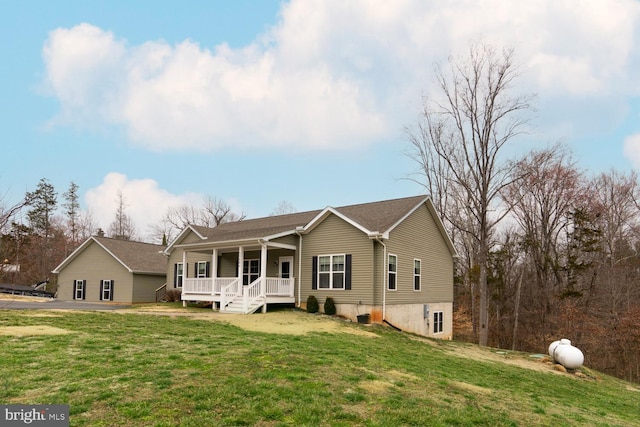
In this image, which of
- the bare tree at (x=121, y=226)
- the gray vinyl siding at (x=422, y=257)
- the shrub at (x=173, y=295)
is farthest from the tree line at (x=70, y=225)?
the gray vinyl siding at (x=422, y=257)

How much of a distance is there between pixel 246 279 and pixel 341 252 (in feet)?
21.0

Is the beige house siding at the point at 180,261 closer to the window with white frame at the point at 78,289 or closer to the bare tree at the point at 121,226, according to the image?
the window with white frame at the point at 78,289

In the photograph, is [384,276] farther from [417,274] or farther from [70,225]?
[70,225]

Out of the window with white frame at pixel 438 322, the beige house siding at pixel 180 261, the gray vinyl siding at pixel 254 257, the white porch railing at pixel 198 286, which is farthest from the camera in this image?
the beige house siding at pixel 180 261

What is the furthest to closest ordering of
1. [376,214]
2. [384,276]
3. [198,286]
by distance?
[198,286]
[376,214]
[384,276]

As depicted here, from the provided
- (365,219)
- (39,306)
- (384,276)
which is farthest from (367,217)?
(39,306)

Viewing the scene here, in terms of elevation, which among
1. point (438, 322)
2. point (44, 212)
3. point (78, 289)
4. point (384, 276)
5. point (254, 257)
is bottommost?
point (438, 322)

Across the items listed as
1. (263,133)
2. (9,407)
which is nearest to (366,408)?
(9,407)

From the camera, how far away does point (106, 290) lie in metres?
29.8

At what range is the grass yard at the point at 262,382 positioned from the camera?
5840mm

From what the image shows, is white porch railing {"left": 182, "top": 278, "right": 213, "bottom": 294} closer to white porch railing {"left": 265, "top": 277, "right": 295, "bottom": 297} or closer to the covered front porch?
the covered front porch

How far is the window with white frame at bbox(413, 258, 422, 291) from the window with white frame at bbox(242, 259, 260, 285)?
25.0 feet

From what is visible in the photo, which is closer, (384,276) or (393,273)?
(384,276)

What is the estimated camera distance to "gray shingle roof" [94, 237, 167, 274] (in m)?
29.2
